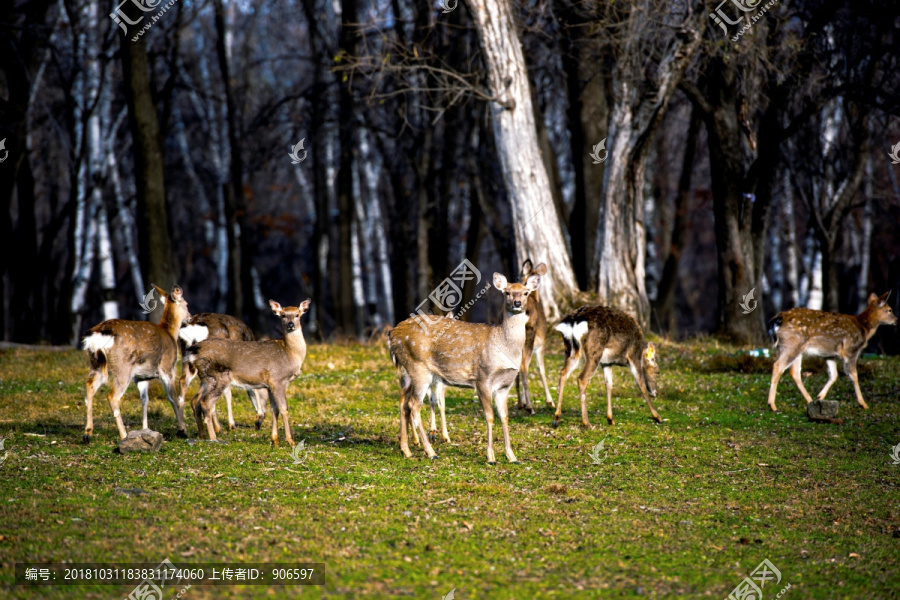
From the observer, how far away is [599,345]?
35.2 ft

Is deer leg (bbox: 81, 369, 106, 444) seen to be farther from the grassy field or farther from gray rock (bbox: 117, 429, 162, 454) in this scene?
gray rock (bbox: 117, 429, 162, 454)

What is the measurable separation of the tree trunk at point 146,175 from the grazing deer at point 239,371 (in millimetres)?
7737

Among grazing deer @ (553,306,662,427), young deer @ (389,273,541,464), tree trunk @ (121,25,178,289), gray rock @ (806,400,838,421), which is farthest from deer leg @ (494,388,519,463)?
tree trunk @ (121,25,178,289)

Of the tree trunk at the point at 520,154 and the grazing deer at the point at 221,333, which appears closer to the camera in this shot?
the grazing deer at the point at 221,333

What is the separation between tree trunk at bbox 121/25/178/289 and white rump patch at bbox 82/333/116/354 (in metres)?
7.53

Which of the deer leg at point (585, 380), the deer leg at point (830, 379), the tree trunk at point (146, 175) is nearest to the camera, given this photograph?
the deer leg at point (585, 380)

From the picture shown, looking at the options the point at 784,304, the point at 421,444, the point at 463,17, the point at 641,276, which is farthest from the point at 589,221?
the point at 784,304

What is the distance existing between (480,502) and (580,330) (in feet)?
12.4

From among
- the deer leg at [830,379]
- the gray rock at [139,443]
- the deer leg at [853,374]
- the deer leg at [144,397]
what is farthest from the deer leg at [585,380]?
the deer leg at [144,397]

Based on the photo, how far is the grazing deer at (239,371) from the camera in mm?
9438

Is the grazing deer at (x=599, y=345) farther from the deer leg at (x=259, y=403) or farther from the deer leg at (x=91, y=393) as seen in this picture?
the deer leg at (x=91, y=393)

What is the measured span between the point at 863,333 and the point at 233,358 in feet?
27.2

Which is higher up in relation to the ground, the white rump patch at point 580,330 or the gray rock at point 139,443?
the white rump patch at point 580,330

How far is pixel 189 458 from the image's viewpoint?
343 inches
